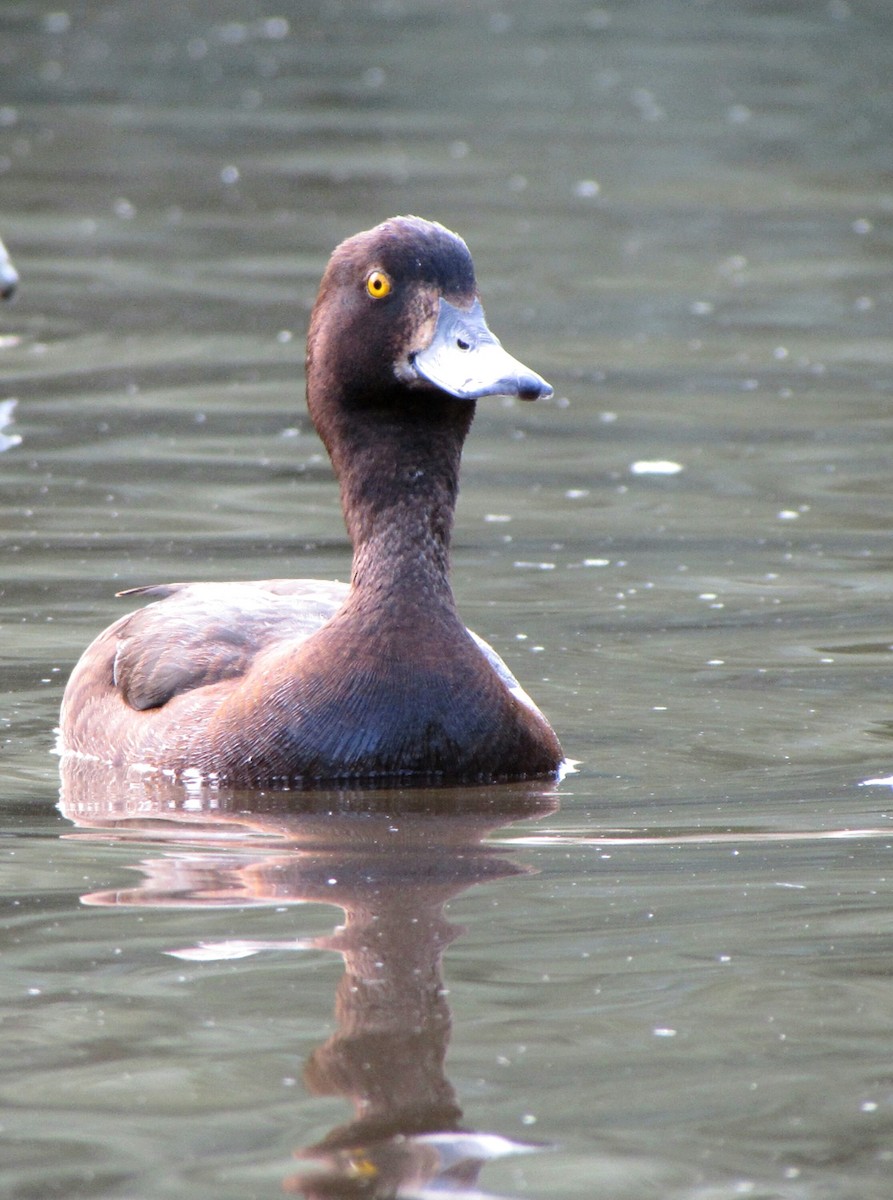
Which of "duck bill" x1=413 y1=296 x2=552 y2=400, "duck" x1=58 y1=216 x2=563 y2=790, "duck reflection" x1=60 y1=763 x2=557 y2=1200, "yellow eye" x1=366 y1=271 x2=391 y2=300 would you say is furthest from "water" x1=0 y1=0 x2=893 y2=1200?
"yellow eye" x1=366 y1=271 x2=391 y2=300

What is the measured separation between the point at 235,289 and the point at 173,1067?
11191 millimetres

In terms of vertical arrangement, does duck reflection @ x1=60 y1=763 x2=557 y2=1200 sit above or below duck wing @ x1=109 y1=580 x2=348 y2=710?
below

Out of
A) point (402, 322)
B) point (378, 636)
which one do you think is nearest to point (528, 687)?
point (378, 636)

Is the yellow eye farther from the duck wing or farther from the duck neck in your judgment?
the duck wing

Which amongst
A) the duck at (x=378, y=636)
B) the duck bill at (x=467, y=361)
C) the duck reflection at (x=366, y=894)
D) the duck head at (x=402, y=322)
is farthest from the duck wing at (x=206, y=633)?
the duck bill at (x=467, y=361)

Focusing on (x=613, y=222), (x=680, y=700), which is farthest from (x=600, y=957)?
(x=613, y=222)

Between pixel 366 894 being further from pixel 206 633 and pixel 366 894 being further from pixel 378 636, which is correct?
pixel 206 633

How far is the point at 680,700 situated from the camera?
770 cm

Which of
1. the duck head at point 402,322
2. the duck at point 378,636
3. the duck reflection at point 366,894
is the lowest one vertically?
the duck reflection at point 366,894

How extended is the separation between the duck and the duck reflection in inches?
4.2

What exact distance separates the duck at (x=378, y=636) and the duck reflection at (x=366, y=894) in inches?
4.2

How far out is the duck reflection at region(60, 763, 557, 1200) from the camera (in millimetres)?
4117

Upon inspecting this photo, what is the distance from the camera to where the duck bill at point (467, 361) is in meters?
6.28

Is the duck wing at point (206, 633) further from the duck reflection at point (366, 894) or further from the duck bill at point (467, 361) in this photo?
the duck bill at point (467, 361)
